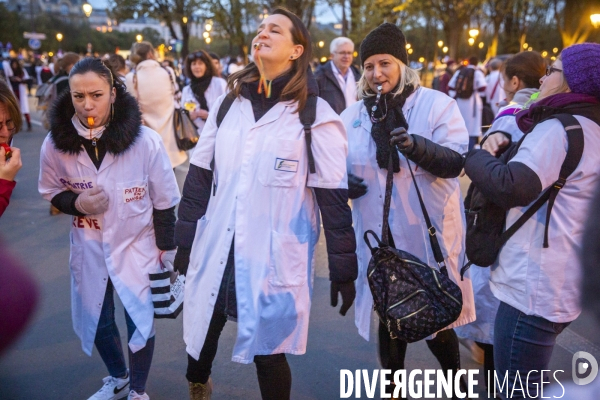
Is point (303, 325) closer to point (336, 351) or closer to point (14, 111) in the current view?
point (336, 351)

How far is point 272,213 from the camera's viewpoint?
8.26 ft

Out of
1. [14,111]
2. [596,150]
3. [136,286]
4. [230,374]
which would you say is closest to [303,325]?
[136,286]

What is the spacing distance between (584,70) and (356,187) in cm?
120

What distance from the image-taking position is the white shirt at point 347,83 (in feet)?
23.4

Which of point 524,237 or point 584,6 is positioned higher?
point 584,6

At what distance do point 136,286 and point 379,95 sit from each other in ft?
5.50

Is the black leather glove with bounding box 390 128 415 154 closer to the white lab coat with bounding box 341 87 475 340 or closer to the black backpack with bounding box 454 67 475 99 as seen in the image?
the white lab coat with bounding box 341 87 475 340

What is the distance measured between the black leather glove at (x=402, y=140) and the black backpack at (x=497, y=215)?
375 mm

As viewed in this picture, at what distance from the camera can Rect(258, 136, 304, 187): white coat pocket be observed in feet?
8.16

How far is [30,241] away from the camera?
612cm

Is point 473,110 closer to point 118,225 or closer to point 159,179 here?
point 159,179

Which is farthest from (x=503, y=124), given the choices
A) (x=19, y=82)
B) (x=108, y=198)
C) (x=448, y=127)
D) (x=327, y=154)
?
(x=19, y=82)

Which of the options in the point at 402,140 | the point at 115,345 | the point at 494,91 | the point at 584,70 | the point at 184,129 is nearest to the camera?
the point at 584,70

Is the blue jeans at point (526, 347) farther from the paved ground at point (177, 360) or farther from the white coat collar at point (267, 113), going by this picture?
the white coat collar at point (267, 113)
